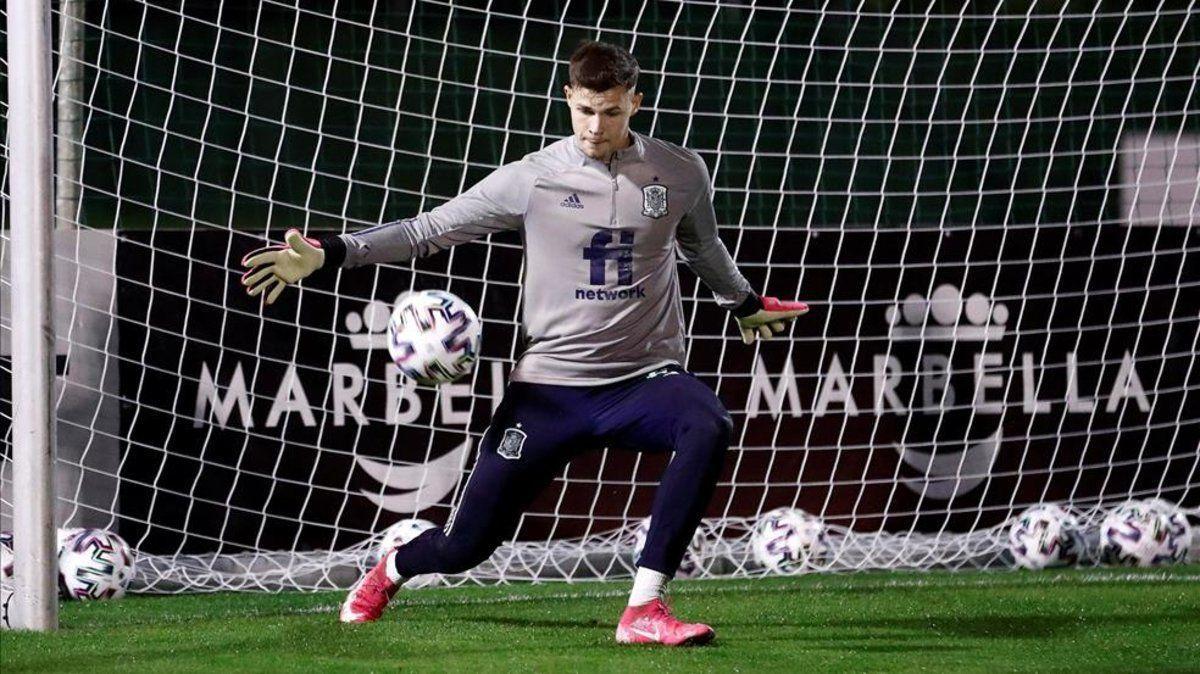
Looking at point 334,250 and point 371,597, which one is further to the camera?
point 371,597

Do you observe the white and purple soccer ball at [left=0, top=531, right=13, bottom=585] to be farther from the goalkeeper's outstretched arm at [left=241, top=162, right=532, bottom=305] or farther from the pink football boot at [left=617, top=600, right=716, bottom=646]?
the pink football boot at [left=617, top=600, right=716, bottom=646]

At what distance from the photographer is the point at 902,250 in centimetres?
870

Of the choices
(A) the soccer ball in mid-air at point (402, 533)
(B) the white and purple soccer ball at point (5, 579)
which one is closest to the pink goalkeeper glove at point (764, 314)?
(A) the soccer ball in mid-air at point (402, 533)

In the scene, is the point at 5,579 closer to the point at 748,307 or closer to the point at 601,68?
the point at 748,307

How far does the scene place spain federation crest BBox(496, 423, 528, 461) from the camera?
525cm

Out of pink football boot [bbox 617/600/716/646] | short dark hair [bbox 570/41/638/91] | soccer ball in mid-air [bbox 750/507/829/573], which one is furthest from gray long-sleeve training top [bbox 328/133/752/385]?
soccer ball in mid-air [bbox 750/507/829/573]

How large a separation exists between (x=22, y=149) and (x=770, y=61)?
5572 mm

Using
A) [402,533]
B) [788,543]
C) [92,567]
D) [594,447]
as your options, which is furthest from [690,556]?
[594,447]

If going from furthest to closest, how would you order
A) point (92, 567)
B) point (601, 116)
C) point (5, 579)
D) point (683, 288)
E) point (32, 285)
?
point (683, 288) < point (92, 567) < point (5, 579) < point (32, 285) < point (601, 116)

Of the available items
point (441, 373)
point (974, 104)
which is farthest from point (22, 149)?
point (974, 104)

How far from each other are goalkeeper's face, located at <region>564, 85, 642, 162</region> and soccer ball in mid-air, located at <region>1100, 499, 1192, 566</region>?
3.53 metres

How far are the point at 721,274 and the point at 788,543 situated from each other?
2390mm

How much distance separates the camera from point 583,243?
523cm

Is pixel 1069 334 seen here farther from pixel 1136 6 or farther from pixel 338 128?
pixel 338 128
